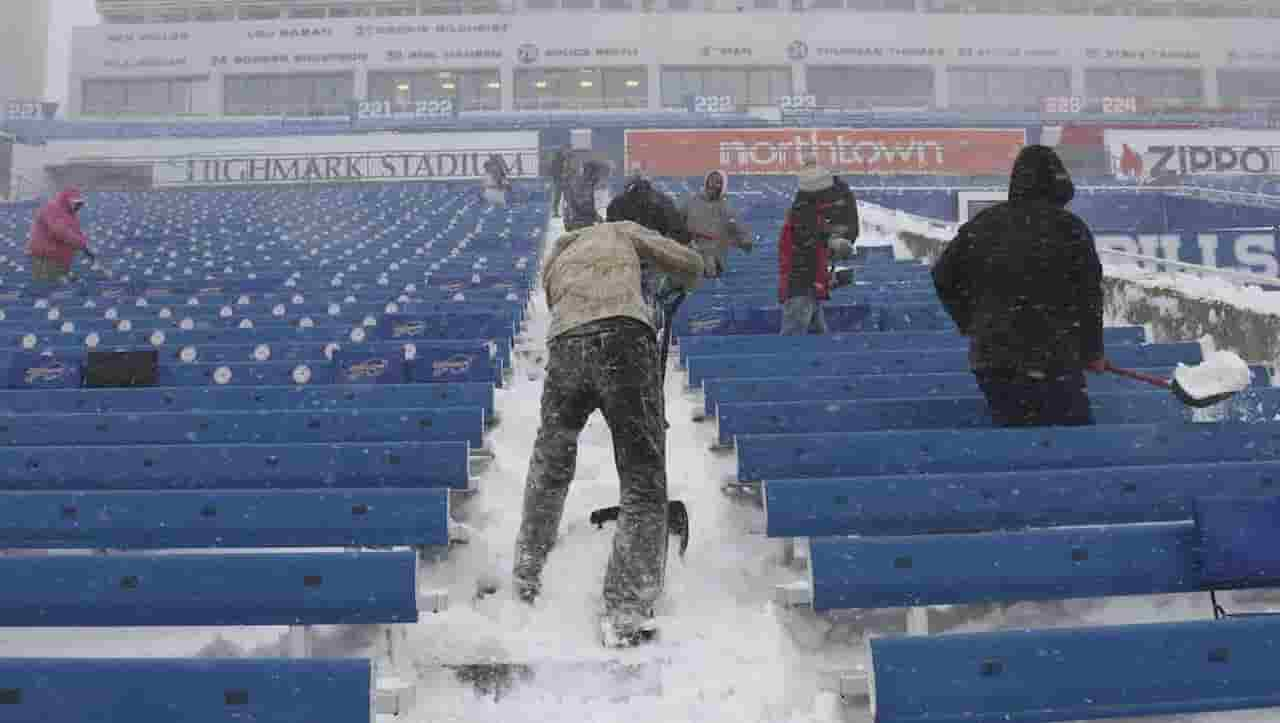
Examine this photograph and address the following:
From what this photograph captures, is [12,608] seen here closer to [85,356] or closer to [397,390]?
[397,390]

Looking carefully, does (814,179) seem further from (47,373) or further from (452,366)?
(47,373)

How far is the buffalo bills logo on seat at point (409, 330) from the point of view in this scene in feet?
26.1

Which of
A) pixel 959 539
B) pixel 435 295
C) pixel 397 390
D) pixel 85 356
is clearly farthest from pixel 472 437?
pixel 435 295

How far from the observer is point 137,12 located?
5066cm

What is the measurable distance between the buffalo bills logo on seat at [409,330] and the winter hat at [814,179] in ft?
11.5

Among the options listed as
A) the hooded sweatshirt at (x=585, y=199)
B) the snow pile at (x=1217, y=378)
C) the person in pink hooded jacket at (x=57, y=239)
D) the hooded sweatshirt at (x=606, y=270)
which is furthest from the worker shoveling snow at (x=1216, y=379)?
the person in pink hooded jacket at (x=57, y=239)

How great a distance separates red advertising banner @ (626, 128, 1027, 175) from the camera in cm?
3222

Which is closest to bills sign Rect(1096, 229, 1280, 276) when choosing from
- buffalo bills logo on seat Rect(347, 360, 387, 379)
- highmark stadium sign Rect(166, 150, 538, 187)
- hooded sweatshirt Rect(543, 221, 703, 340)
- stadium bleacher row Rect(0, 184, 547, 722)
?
stadium bleacher row Rect(0, 184, 547, 722)

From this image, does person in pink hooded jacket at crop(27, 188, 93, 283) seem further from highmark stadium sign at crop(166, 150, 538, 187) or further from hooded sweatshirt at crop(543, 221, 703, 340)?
highmark stadium sign at crop(166, 150, 538, 187)

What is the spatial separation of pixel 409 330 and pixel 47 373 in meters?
2.69

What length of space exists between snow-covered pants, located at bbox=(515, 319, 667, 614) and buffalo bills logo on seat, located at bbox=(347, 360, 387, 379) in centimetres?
342

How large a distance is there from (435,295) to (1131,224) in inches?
711

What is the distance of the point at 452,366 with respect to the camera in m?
6.79

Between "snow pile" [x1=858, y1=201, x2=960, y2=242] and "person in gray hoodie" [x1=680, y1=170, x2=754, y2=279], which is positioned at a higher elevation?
"snow pile" [x1=858, y1=201, x2=960, y2=242]
